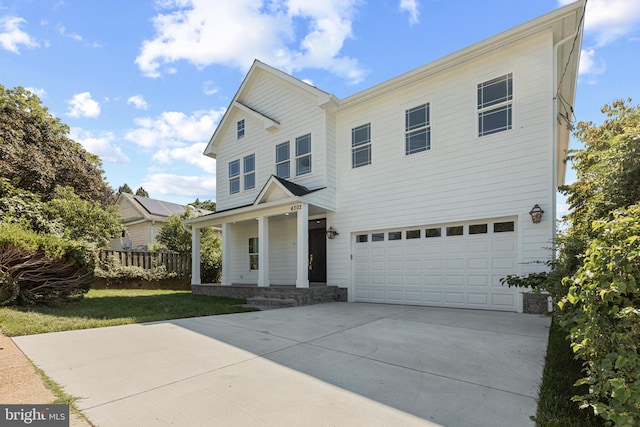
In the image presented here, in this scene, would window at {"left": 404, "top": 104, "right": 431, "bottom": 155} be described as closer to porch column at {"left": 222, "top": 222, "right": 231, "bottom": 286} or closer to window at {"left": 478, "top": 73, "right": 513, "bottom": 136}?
window at {"left": 478, "top": 73, "right": 513, "bottom": 136}

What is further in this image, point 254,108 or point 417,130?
point 254,108

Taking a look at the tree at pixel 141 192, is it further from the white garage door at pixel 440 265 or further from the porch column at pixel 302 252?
the white garage door at pixel 440 265

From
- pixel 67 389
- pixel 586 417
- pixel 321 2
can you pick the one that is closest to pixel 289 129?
pixel 321 2

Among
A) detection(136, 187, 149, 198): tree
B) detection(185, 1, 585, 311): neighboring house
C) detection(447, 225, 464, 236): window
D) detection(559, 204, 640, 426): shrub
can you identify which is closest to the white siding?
detection(185, 1, 585, 311): neighboring house

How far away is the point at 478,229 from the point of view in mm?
8148

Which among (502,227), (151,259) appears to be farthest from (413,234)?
(151,259)

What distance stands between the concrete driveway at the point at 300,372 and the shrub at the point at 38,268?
266 centimetres

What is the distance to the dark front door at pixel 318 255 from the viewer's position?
38.6 feet

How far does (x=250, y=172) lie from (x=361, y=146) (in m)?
5.03

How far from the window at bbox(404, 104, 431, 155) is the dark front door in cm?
431

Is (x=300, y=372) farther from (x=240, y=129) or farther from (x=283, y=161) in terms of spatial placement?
(x=240, y=129)

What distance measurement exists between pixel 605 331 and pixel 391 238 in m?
7.65

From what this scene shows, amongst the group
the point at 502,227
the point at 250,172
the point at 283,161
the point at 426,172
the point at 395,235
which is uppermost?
the point at 283,161

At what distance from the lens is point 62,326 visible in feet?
18.1
